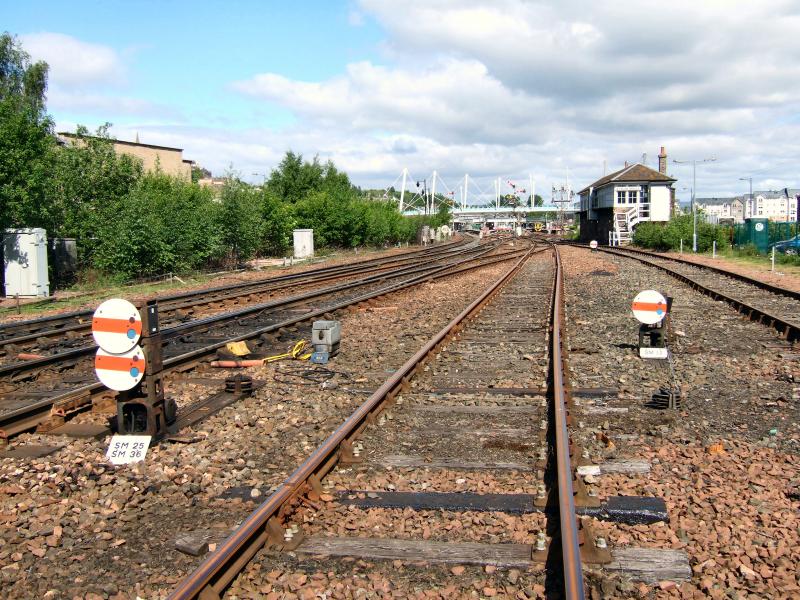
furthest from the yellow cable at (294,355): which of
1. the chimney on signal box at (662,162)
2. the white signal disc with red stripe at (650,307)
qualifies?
the chimney on signal box at (662,162)

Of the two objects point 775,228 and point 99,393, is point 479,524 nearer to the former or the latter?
point 99,393

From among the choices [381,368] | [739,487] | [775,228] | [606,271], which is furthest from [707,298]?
[775,228]

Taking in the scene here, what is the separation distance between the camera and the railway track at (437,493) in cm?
395

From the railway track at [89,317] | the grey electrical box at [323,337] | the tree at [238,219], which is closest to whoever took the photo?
the grey electrical box at [323,337]

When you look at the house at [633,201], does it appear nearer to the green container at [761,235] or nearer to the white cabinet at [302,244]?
the green container at [761,235]

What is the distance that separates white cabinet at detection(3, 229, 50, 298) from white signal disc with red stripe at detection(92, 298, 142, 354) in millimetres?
15676

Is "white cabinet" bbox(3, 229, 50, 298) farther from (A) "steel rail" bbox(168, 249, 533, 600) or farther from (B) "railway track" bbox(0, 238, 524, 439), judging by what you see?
(A) "steel rail" bbox(168, 249, 533, 600)

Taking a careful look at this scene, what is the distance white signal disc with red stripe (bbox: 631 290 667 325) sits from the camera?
9.87 meters

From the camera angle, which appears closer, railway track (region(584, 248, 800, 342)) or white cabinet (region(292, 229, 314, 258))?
railway track (region(584, 248, 800, 342))

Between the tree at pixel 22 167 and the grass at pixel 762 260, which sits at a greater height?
the tree at pixel 22 167

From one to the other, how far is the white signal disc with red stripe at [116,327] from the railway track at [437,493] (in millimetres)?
1867

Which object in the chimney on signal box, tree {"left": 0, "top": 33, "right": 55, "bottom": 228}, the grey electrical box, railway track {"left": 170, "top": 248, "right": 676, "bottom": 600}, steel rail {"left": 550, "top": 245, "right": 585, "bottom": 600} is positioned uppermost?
the chimney on signal box

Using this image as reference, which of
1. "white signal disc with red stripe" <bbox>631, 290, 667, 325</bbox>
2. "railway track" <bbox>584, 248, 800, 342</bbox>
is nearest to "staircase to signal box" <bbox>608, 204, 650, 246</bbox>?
"railway track" <bbox>584, 248, 800, 342</bbox>

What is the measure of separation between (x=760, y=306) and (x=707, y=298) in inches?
82.2
